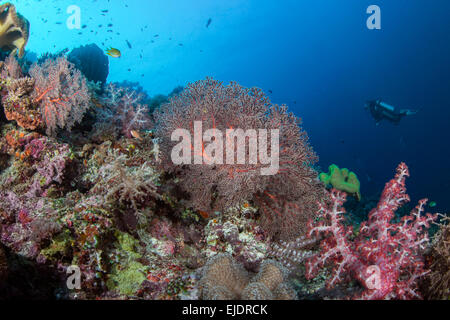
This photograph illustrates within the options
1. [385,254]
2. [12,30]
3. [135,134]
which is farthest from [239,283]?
[12,30]

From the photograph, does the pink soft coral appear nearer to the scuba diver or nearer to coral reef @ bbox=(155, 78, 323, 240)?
coral reef @ bbox=(155, 78, 323, 240)

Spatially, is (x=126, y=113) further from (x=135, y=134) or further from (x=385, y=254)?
(x=385, y=254)

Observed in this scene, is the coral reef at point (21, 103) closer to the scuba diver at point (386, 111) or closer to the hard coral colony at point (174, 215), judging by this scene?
the hard coral colony at point (174, 215)

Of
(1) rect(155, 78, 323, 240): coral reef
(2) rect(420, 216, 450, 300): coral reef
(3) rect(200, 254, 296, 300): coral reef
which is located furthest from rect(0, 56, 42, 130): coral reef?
(2) rect(420, 216, 450, 300): coral reef

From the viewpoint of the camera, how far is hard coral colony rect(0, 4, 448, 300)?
9.77ft

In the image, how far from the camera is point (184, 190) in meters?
4.58

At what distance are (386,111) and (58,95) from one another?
72.9 feet

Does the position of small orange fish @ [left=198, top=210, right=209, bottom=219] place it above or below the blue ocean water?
below

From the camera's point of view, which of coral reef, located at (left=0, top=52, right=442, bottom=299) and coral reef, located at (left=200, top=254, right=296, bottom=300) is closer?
coral reef, located at (left=200, top=254, right=296, bottom=300)

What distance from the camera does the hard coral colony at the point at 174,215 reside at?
117 inches

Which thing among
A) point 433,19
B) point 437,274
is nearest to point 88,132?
point 437,274

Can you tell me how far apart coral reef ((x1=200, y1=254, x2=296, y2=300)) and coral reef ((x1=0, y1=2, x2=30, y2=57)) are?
896 cm
